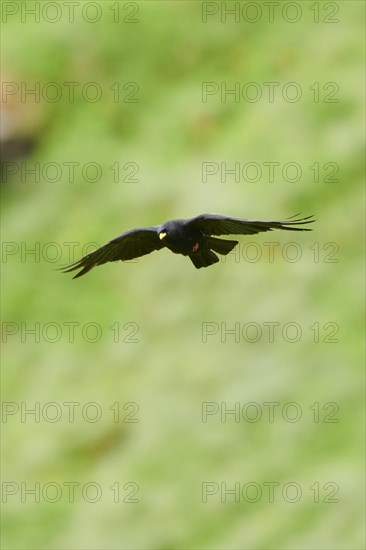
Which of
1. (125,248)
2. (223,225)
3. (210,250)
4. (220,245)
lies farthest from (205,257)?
(125,248)

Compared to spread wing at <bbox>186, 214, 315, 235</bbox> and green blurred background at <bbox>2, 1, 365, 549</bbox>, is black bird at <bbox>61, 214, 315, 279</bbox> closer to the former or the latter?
spread wing at <bbox>186, 214, 315, 235</bbox>

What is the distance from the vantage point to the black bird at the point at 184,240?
17.1 meters

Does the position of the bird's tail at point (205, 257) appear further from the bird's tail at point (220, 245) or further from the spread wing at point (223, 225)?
the spread wing at point (223, 225)

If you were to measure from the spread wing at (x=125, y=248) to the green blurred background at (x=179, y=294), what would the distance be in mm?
14277

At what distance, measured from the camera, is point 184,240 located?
56.9ft

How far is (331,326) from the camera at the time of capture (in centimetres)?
3669

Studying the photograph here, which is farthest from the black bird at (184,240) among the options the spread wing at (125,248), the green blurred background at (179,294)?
the green blurred background at (179,294)

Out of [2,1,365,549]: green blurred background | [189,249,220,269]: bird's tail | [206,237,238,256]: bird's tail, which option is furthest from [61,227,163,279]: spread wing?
[2,1,365,549]: green blurred background

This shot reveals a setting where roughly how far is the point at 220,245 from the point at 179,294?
21.2 metres

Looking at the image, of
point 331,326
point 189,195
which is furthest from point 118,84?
point 331,326

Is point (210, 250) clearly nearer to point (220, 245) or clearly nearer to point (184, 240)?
point (220, 245)

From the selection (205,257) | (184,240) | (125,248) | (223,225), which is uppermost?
(223,225)

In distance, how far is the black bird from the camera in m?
17.1

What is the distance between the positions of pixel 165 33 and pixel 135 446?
19.8 meters
